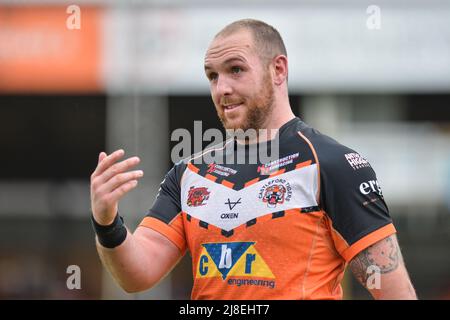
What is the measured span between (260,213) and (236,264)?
11.6 inches

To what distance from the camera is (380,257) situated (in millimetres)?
3881

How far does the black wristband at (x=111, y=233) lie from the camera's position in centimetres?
393

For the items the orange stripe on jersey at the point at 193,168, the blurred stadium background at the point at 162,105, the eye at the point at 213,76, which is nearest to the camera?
the eye at the point at 213,76

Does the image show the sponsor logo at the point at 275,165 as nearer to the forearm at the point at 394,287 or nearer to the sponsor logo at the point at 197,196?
the sponsor logo at the point at 197,196

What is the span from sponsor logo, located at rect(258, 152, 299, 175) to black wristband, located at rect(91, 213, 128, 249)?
0.82 m

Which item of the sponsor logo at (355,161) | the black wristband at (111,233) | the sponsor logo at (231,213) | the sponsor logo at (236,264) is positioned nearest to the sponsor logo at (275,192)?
the sponsor logo at (231,213)

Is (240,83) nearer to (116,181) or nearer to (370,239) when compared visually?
(116,181)

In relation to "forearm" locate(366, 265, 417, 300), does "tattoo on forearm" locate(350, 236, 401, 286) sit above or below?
above

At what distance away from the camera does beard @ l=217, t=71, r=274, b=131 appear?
4.34 metres

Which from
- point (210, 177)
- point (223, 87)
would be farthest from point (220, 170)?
point (223, 87)

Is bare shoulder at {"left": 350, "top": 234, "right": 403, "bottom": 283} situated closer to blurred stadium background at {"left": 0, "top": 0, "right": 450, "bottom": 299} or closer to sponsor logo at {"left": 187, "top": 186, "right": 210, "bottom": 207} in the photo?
sponsor logo at {"left": 187, "top": 186, "right": 210, "bottom": 207}

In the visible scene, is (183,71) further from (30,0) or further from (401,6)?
(401,6)

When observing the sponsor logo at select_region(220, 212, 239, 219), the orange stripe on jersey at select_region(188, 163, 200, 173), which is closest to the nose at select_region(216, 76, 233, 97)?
the orange stripe on jersey at select_region(188, 163, 200, 173)
